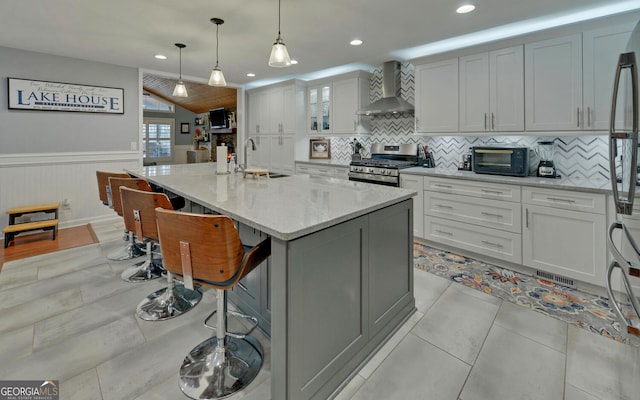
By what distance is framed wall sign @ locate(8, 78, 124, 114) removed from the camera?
408cm

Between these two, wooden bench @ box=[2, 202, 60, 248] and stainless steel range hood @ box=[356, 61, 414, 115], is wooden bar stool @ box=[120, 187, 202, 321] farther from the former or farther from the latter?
stainless steel range hood @ box=[356, 61, 414, 115]

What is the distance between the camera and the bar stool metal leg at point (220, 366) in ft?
5.13

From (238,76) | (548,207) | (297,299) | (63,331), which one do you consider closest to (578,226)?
(548,207)

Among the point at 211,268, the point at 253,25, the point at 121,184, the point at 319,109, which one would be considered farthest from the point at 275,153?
the point at 211,268

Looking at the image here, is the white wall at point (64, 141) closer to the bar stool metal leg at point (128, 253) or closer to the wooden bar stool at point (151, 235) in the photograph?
the bar stool metal leg at point (128, 253)

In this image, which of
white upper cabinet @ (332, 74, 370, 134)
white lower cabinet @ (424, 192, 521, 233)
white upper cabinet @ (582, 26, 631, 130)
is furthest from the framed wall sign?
white upper cabinet @ (582, 26, 631, 130)

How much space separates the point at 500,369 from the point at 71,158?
576 cm

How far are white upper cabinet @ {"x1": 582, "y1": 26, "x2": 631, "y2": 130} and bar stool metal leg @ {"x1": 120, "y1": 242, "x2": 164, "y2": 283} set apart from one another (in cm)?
420

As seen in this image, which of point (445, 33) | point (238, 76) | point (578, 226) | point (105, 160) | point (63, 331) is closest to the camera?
point (63, 331)

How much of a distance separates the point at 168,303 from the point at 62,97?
13.1ft

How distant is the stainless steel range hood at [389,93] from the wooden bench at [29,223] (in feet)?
14.9

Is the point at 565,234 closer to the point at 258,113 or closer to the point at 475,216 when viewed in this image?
the point at 475,216

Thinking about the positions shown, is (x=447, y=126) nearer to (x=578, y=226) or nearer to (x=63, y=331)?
(x=578, y=226)

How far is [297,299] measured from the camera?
1363mm
